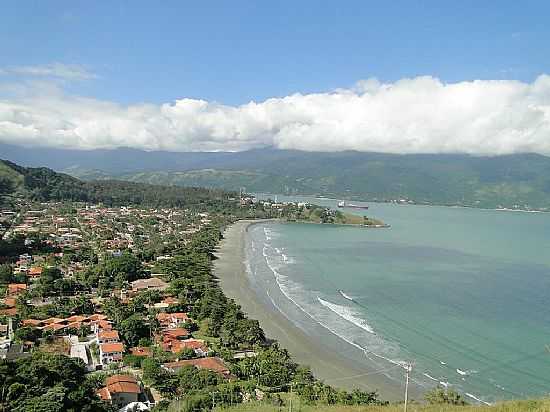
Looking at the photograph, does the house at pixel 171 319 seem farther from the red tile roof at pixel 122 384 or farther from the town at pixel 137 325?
the red tile roof at pixel 122 384

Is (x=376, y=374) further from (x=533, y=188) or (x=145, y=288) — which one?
(x=533, y=188)

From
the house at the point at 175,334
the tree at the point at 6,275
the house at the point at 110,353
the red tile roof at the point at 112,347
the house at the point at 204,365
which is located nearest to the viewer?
the house at the point at 204,365

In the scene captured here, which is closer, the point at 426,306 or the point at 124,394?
the point at 124,394

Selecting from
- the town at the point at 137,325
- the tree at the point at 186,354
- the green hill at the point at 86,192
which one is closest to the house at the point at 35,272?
A: the town at the point at 137,325

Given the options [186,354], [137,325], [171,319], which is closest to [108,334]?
[137,325]

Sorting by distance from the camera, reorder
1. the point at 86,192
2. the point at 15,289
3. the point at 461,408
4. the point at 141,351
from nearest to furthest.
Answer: the point at 461,408, the point at 141,351, the point at 15,289, the point at 86,192

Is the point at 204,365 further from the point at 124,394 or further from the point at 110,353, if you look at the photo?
the point at 110,353

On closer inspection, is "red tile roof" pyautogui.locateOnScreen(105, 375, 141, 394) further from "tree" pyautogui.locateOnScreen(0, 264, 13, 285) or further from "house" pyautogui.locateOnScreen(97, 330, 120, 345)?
"tree" pyautogui.locateOnScreen(0, 264, 13, 285)
